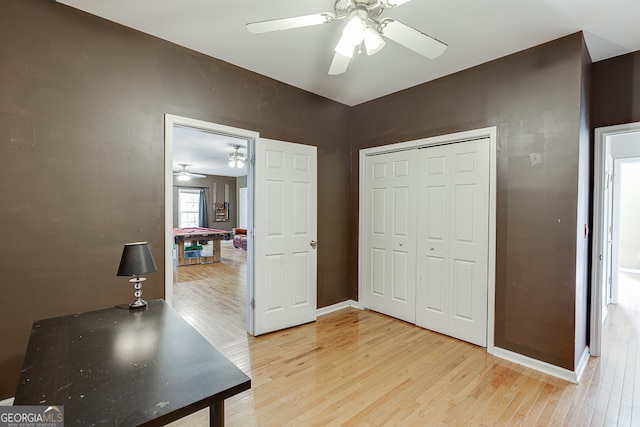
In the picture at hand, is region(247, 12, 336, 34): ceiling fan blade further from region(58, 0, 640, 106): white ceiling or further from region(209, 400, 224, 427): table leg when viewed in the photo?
region(209, 400, 224, 427): table leg

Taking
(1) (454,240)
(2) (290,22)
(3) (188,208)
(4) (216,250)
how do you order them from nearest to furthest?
(2) (290,22)
(1) (454,240)
(4) (216,250)
(3) (188,208)

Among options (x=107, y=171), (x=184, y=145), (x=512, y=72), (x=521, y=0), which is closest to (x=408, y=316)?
(x=512, y=72)

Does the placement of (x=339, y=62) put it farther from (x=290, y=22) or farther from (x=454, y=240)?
(x=454, y=240)

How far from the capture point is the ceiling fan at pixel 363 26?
1.68 metres

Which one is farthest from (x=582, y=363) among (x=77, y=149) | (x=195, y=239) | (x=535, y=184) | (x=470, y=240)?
(x=195, y=239)

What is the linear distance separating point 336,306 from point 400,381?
1.70 metres

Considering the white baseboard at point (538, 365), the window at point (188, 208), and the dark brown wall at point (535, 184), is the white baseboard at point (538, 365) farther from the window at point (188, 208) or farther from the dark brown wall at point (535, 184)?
the window at point (188, 208)

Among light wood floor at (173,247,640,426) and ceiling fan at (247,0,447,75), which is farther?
light wood floor at (173,247,640,426)

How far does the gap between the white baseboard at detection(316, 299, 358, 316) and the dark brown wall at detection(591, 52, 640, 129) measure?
10.5 feet

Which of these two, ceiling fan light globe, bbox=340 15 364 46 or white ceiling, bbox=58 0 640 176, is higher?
white ceiling, bbox=58 0 640 176

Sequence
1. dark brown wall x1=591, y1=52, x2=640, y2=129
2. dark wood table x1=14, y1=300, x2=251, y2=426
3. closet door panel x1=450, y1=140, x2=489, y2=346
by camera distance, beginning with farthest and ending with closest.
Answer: closet door panel x1=450, y1=140, x2=489, y2=346, dark brown wall x1=591, y1=52, x2=640, y2=129, dark wood table x1=14, y1=300, x2=251, y2=426

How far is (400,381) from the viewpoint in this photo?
2379mm

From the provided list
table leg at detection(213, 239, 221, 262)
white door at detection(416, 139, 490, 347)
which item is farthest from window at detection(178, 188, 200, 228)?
white door at detection(416, 139, 490, 347)

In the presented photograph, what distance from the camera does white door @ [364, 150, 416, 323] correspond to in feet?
11.6
